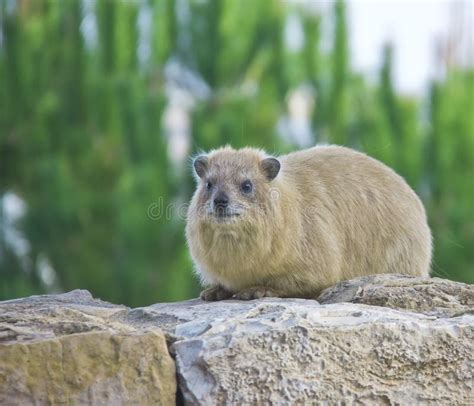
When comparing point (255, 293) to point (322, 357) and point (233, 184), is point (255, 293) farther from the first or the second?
point (322, 357)

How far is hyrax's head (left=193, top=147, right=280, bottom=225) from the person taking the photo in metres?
6.84

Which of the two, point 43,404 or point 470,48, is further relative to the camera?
point 470,48

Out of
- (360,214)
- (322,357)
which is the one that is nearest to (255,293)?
(360,214)

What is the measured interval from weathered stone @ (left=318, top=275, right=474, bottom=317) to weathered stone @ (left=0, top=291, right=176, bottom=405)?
5.00ft

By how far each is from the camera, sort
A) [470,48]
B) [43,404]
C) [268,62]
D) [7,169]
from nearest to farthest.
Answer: [43,404], [7,169], [268,62], [470,48]

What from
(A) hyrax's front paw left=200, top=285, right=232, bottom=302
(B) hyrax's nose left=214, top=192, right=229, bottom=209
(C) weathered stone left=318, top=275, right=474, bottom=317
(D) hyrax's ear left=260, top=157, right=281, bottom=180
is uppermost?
(D) hyrax's ear left=260, top=157, right=281, bottom=180

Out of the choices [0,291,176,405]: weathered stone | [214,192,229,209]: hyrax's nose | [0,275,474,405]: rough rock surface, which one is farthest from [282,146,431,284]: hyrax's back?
[0,291,176,405]: weathered stone

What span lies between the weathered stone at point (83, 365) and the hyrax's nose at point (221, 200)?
178 cm

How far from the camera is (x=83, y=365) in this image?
16.2 ft

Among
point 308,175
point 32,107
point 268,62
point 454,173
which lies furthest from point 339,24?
point 308,175

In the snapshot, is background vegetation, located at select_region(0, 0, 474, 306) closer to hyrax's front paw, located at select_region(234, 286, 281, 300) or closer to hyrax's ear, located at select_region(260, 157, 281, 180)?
hyrax's ear, located at select_region(260, 157, 281, 180)

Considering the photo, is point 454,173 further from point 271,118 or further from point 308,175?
point 308,175

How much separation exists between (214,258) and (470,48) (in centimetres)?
1275

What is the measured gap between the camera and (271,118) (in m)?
14.6
